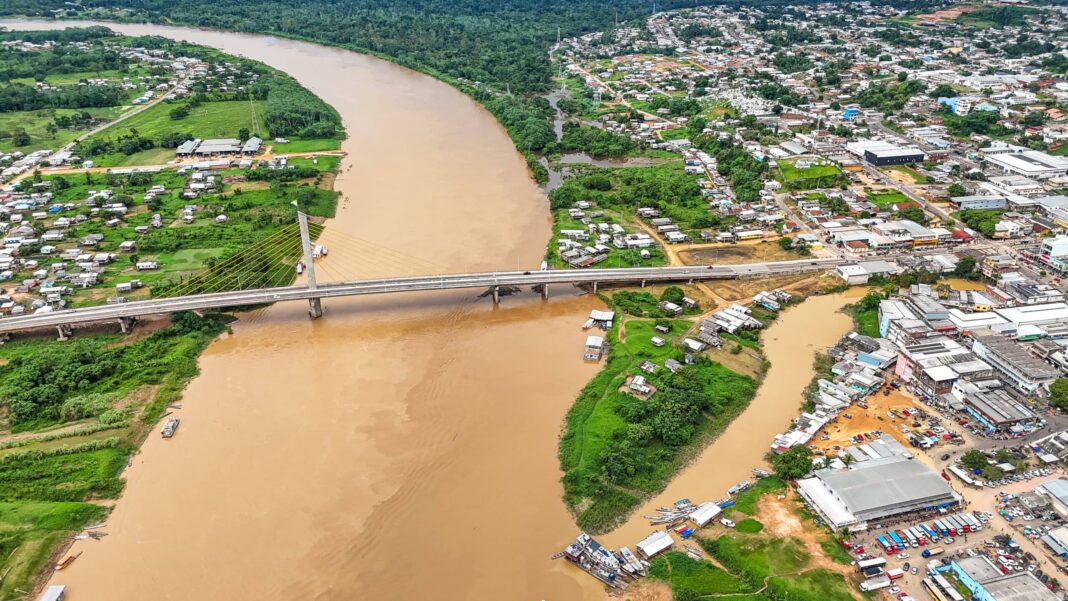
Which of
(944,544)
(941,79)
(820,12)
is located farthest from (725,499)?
(820,12)

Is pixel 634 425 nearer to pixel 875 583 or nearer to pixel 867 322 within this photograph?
pixel 875 583

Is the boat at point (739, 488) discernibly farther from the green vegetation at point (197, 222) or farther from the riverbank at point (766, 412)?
the green vegetation at point (197, 222)

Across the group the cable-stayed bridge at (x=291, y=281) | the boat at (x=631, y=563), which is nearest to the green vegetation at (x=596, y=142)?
the cable-stayed bridge at (x=291, y=281)

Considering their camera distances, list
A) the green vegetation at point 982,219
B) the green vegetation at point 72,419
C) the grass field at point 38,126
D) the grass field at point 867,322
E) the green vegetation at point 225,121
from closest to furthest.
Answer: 1. the green vegetation at point 72,419
2. the grass field at point 867,322
3. the green vegetation at point 982,219
4. the green vegetation at point 225,121
5. the grass field at point 38,126

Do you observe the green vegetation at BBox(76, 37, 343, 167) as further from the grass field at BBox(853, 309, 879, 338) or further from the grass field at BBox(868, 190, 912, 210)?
the grass field at BBox(853, 309, 879, 338)

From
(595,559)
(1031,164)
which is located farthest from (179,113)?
(1031,164)

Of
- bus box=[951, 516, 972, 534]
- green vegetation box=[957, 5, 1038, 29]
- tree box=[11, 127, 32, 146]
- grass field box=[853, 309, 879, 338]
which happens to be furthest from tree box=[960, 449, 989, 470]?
green vegetation box=[957, 5, 1038, 29]

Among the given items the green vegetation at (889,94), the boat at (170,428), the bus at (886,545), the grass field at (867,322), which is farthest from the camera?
the green vegetation at (889,94)
